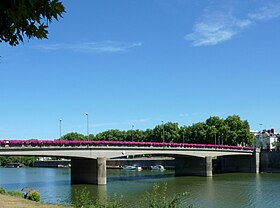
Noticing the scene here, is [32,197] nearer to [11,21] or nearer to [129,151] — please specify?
[11,21]

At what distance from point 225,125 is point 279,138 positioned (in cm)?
4636

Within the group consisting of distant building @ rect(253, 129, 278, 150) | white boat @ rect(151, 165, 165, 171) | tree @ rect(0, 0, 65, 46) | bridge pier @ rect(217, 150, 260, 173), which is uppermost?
tree @ rect(0, 0, 65, 46)

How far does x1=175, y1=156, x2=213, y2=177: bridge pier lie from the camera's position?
249ft

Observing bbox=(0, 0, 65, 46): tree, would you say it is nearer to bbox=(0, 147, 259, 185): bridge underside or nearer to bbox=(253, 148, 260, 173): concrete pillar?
bbox=(0, 147, 259, 185): bridge underside

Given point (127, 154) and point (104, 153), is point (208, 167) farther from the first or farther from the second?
point (104, 153)

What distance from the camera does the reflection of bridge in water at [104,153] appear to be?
50812mm

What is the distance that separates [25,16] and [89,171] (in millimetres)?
53962

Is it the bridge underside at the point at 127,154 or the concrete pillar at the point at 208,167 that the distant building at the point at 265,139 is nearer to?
the bridge underside at the point at 127,154

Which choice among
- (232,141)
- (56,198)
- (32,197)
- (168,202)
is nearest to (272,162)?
(232,141)

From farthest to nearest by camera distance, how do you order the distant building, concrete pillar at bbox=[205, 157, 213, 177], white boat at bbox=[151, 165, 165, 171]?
the distant building < white boat at bbox=[151, 165, 165, 171] < concrete pillar at bbox=[205, 157, 213, 177]

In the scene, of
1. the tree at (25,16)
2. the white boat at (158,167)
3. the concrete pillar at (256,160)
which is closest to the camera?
the tree at (25,16)

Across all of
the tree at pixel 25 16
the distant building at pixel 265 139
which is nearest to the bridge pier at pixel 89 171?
the tree at pixel 25 16

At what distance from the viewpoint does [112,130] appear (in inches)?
5792

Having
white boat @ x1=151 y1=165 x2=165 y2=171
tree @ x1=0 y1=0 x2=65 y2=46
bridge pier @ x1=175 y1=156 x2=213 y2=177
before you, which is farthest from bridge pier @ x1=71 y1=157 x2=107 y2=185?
tree @ x1=0 y1=0 x2=65 y2=46
